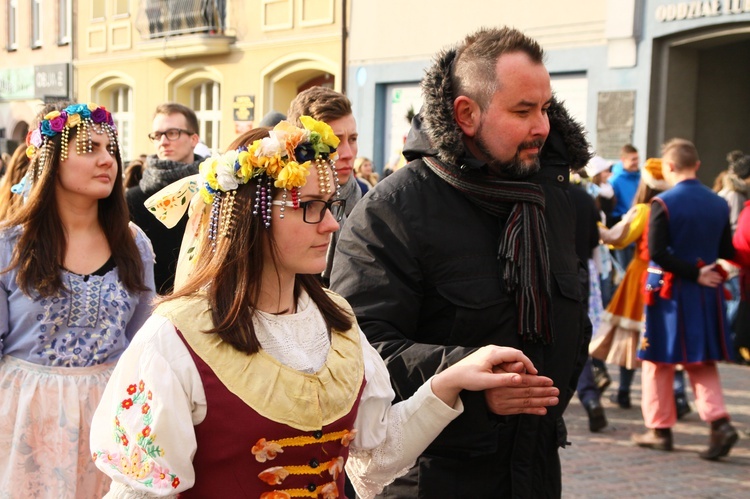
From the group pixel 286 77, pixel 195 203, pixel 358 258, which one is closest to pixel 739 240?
pixel 358 258

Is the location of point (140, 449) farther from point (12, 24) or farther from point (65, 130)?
point (12, 24)

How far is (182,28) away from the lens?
21344mm

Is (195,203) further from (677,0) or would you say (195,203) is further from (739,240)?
(677,0)

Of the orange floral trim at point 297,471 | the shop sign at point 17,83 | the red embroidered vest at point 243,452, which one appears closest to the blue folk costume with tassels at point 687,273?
Result: the orange floral trim at point 297,471

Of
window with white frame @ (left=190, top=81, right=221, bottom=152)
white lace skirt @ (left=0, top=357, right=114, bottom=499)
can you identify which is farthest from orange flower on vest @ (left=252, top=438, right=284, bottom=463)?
window with white frame @ (left=190, top=81, right=221, bottom=152)

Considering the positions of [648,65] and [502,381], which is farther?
Answer: [648,65]

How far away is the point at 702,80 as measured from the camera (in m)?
13.0

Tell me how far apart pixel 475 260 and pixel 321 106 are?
164 cm

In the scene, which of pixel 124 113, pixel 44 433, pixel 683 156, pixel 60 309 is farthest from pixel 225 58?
pixel 44 433

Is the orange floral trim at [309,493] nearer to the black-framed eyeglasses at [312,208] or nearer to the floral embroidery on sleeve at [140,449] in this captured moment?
the floral embroidery on sleeve at [140,449]

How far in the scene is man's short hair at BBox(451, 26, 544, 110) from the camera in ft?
9.70

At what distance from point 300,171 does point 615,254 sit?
8.70 m

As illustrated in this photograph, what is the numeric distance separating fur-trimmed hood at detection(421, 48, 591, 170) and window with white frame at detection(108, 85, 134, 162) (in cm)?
2151

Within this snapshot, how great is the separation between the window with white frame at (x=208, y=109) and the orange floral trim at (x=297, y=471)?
19266mm
